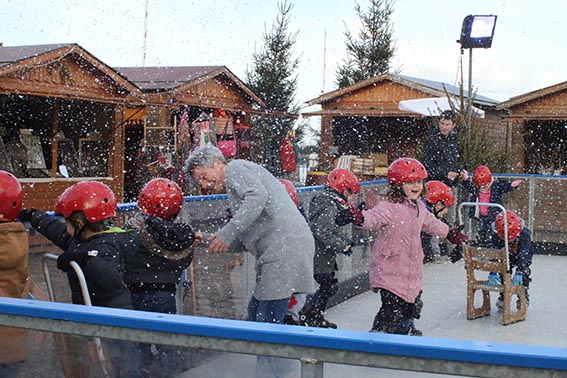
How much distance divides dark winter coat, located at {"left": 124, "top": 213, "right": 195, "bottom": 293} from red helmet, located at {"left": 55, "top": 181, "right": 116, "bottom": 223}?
517 mm

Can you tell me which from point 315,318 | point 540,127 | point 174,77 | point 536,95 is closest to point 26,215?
point 315,318

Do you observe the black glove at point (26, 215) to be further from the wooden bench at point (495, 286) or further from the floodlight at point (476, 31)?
the floodlight at point (476, 31)

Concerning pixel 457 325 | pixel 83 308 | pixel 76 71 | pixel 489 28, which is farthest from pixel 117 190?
pixel 83 308

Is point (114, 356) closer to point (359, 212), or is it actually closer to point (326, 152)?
point (359, 212)

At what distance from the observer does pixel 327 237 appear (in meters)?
7.02

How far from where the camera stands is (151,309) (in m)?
4.76

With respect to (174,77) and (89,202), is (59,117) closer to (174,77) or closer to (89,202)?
(174,77)

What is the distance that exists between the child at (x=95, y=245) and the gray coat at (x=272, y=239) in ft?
3.11

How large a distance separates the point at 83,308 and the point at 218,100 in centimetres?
2132

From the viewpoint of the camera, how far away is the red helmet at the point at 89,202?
4.12 m

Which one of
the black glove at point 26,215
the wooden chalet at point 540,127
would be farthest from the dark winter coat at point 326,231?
the wooden chalet at point 540,127

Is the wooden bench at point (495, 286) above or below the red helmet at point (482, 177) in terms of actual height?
below

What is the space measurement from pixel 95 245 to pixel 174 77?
61.8 ft

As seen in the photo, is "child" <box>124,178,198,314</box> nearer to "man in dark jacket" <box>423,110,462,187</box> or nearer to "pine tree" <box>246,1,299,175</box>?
"man in dark jacket" <box>423,110,462,187</box>
